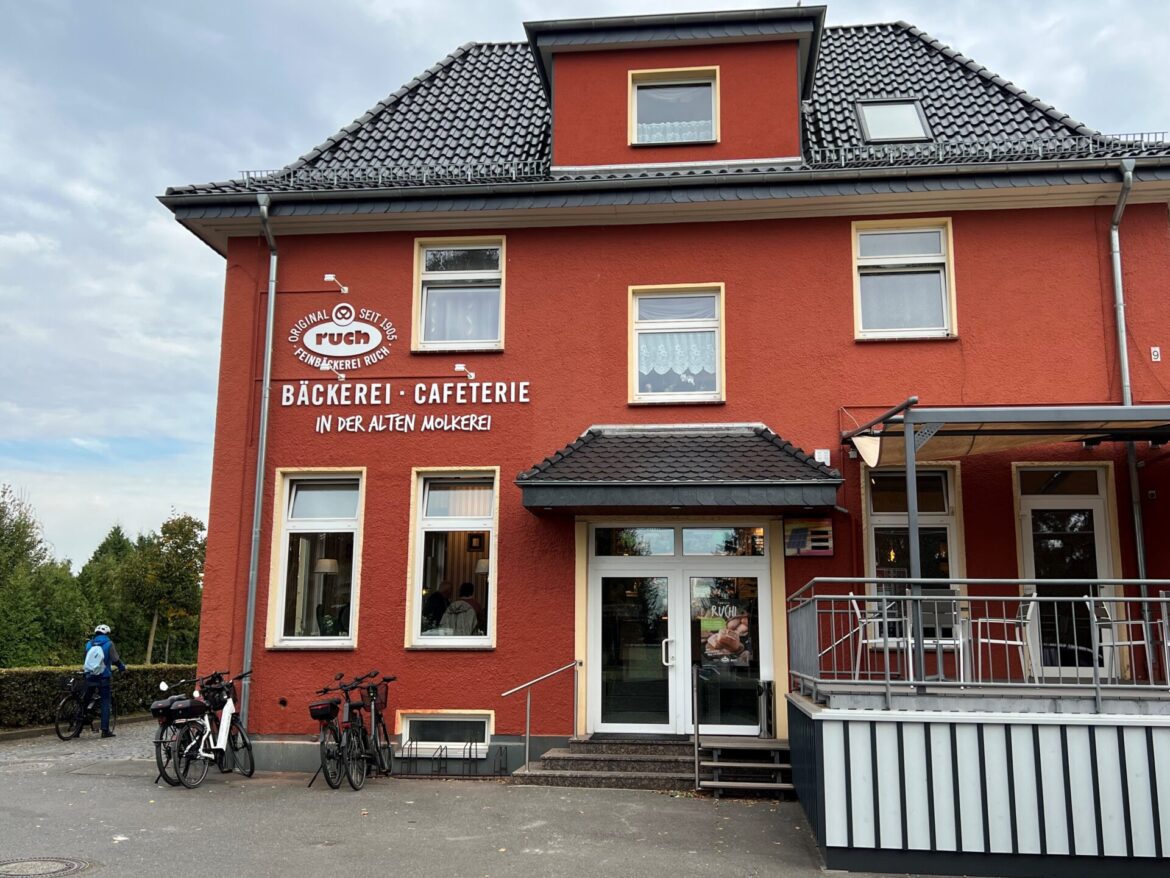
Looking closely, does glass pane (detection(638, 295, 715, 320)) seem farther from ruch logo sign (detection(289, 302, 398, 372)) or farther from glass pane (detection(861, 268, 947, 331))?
ruch logo sign (detection(289, 302, 398, 372))

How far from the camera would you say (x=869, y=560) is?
10805 mm

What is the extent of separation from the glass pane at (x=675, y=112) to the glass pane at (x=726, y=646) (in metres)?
5.36

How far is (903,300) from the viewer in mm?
11344

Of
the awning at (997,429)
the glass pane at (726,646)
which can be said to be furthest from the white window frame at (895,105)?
the glass pane at (726,646)

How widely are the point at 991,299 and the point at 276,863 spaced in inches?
349

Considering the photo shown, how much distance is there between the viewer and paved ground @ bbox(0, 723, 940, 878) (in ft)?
22.9

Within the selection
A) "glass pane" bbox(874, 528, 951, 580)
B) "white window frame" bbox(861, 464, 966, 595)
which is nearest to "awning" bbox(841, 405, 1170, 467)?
"white window frame" bbox(861, 464, 966, 595)

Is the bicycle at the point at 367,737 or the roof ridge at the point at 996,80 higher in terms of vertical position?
the roof ridge at the point at 996,80

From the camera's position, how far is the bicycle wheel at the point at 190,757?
385 inches

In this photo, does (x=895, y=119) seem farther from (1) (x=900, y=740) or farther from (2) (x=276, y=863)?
(2) (x=276, y=863)

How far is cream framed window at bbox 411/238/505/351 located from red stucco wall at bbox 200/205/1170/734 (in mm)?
214

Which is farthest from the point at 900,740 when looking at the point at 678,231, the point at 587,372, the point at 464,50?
the point at 464,50

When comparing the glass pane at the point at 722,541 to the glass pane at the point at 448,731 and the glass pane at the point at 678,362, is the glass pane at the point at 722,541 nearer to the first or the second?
the glass pane at the point at 678,362

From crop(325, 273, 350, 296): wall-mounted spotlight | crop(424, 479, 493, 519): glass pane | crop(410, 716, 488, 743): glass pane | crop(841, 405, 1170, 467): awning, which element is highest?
crop(325, 273, 350, 296): wall-mounted spotlight
